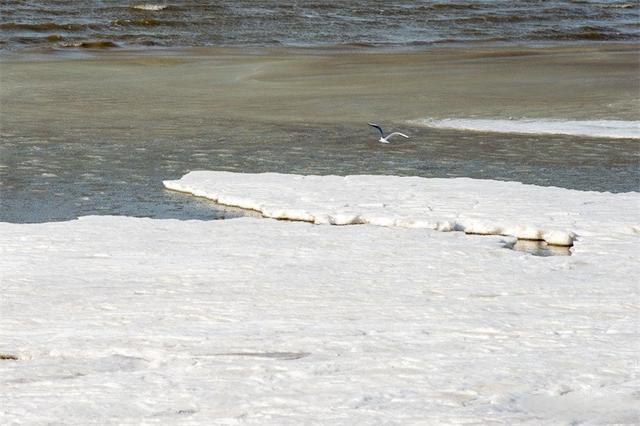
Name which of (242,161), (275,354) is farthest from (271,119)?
(275,354)

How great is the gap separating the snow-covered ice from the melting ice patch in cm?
387

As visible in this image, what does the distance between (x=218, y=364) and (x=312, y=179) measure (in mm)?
4136

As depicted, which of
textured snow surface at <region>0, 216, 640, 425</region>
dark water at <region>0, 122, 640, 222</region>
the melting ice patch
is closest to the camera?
textured snow surface at <region>0, 216, 640, 425</region>

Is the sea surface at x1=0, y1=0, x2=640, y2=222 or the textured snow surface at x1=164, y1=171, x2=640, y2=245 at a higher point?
the textured snow surface at x1=164, y1=171, x2=640, y2=245

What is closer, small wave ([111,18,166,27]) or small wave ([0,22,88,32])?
small wave ([0,22,88,32])

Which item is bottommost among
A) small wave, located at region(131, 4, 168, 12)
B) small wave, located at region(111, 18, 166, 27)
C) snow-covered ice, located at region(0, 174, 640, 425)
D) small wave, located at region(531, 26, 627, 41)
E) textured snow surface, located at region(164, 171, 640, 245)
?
small wave, located at region(111, 18, 166, 27)

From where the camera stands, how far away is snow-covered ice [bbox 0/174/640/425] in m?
4.33

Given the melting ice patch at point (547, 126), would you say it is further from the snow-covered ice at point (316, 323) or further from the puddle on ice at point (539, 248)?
the puddle on ice at point (539, 248)

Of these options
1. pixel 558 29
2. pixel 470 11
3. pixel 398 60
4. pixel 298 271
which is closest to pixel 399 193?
pixel 298 271

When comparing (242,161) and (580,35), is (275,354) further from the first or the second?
(580,35)

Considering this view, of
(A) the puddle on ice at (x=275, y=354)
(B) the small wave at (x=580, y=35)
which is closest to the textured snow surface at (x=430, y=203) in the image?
(A) the puddle on ice at (x=275, y=354)

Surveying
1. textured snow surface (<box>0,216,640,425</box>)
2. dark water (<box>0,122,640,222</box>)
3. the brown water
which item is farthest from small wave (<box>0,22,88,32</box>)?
textured snow surface (<box>0,216,640,425</box>)

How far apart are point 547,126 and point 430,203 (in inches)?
170

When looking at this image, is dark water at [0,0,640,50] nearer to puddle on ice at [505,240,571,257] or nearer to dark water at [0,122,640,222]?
dark water at [0,122,640,222]
